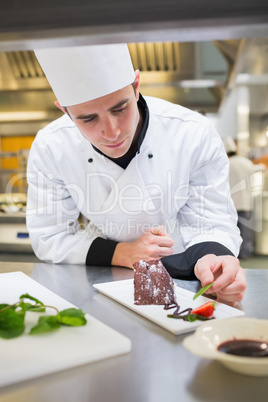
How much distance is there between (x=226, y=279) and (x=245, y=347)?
0.31 metres

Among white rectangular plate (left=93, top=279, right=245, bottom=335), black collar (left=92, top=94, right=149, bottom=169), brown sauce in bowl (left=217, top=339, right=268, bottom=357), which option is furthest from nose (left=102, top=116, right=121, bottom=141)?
brown sauce in bowl (left=217, top=339, right=268, bottom=357)

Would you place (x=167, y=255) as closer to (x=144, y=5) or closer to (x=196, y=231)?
(x=196, y=231)

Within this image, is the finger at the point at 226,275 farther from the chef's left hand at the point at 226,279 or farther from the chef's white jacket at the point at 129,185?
the chef's white jacket at the point at 129,185

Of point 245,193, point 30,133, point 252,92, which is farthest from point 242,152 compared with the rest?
point 30,133

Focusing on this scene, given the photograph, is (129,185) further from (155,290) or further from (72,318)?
(72,318)

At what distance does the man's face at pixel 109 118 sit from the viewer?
1346mm

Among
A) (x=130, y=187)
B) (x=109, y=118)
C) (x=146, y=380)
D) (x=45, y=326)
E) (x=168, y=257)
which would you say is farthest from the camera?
(x=130, y=187)

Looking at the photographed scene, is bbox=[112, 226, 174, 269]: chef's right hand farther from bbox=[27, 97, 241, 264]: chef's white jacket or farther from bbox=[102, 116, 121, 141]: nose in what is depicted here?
bbox=[102, 116, 121, 141]: nose

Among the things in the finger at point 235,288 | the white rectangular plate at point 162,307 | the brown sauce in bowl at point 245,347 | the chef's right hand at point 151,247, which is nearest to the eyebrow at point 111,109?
the chef's right hand at point 151,247

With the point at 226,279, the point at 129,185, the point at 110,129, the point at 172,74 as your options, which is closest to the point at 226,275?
the point at 226,279

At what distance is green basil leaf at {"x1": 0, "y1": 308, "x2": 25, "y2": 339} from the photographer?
0.81 metres

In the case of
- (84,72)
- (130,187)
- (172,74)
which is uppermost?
(172,74)

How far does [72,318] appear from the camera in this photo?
85 cm

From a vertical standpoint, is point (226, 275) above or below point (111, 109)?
below
